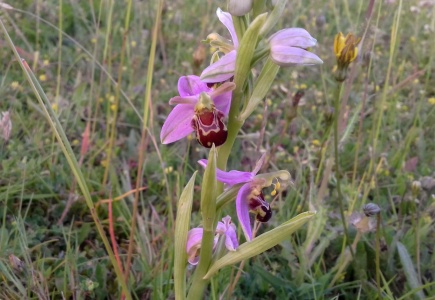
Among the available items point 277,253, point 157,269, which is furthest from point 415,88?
point 157,269

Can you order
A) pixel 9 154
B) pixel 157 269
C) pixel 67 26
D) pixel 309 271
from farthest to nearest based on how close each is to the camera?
pixel 67 26, pixel 9 154, pixel 309 271, pixel 157 269

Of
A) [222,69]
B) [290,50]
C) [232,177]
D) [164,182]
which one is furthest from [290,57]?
[164,182]

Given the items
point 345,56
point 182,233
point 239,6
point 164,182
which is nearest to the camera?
point 239,6

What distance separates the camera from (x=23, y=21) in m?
2.59

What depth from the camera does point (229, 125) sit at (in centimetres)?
106

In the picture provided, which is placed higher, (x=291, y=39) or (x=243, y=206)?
(x=291, y=39)

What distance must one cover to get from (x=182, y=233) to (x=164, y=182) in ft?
2.21

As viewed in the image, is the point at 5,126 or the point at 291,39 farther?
the point at 5,126

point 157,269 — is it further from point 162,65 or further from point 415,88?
point 415,88

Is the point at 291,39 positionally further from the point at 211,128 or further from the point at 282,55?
the point at 211,128

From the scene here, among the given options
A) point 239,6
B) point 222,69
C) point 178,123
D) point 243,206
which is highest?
point 239,6

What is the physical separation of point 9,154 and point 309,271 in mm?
956

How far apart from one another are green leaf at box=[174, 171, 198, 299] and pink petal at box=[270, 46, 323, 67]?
0.27 metres

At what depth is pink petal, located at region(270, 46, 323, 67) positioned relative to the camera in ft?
3.27
